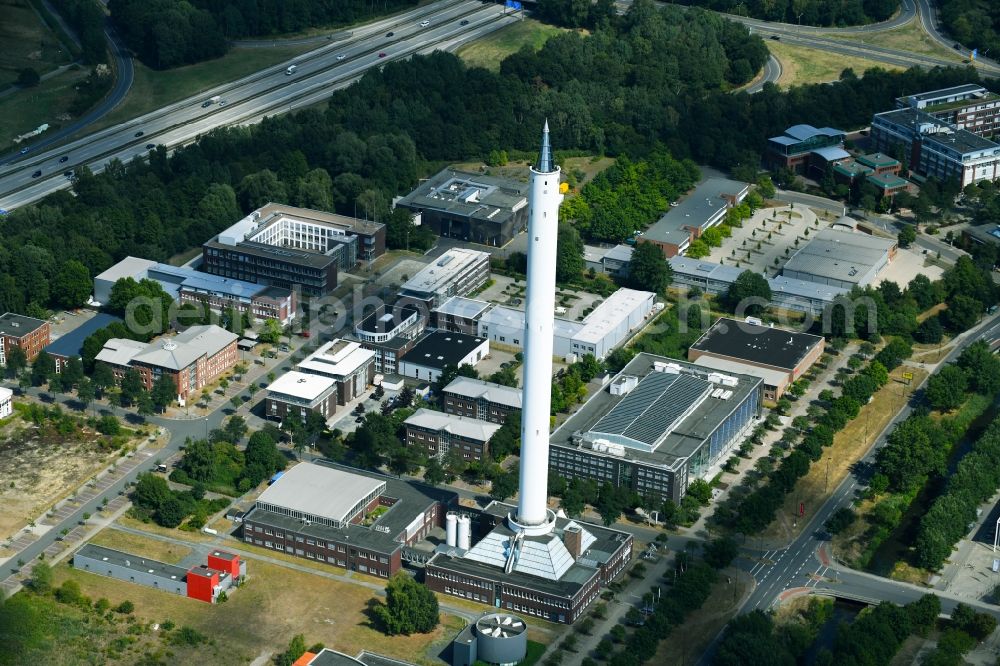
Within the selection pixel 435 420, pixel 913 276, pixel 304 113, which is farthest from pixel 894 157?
pixel 435 420

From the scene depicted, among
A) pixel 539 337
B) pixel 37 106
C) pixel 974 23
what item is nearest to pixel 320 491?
pixel 539 337

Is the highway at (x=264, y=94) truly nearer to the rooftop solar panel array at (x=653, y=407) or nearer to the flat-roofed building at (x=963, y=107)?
the flat-roofed building at (x=963, y=107)

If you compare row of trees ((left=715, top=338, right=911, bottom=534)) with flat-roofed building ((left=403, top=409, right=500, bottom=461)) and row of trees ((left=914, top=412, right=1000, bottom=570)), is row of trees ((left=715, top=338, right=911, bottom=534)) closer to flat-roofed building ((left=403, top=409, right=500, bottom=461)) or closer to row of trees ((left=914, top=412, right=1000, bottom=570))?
row of trees ((left=914, top=412, right=1000, bottom=570))

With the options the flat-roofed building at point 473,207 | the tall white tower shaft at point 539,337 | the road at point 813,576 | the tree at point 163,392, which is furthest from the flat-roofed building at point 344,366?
the road at point 813,576

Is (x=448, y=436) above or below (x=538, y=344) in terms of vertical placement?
below

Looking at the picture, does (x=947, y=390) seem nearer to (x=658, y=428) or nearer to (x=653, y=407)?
(x=653, y=407)
